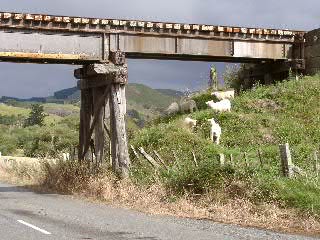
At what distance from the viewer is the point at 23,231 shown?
11305mm

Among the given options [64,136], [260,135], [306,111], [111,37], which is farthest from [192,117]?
[64,136]

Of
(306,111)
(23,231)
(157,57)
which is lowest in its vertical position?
(23,231)

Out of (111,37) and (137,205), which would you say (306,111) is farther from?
(137,205)

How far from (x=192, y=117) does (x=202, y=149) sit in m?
4.94

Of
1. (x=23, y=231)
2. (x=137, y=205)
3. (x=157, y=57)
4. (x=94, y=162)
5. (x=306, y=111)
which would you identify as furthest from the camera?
(x=306, y=111)

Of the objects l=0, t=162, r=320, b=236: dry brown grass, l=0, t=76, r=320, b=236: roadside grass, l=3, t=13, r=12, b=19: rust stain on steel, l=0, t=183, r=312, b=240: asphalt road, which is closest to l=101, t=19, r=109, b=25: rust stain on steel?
l=3, t=13, r=12, b=19: rust stain on steel

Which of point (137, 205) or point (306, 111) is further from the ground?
point (306, 111)

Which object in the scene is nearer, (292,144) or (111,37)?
(111,37)

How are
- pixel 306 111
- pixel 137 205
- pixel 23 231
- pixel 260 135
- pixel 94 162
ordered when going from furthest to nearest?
pixel 306 111 < pixel 260 135 < pixel 94 162 < pixel 137 205 < pixel 23 231

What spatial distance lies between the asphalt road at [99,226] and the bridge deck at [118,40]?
21.3ft

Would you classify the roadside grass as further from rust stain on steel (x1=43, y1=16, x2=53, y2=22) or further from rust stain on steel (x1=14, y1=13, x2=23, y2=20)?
rust stain on steel (x1=14, y1=13, x2=23, y2=20)

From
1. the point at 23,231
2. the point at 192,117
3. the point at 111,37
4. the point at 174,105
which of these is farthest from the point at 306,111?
the point at 23,231

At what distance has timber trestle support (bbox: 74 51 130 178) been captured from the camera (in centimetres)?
1967

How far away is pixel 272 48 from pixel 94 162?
12.6m
